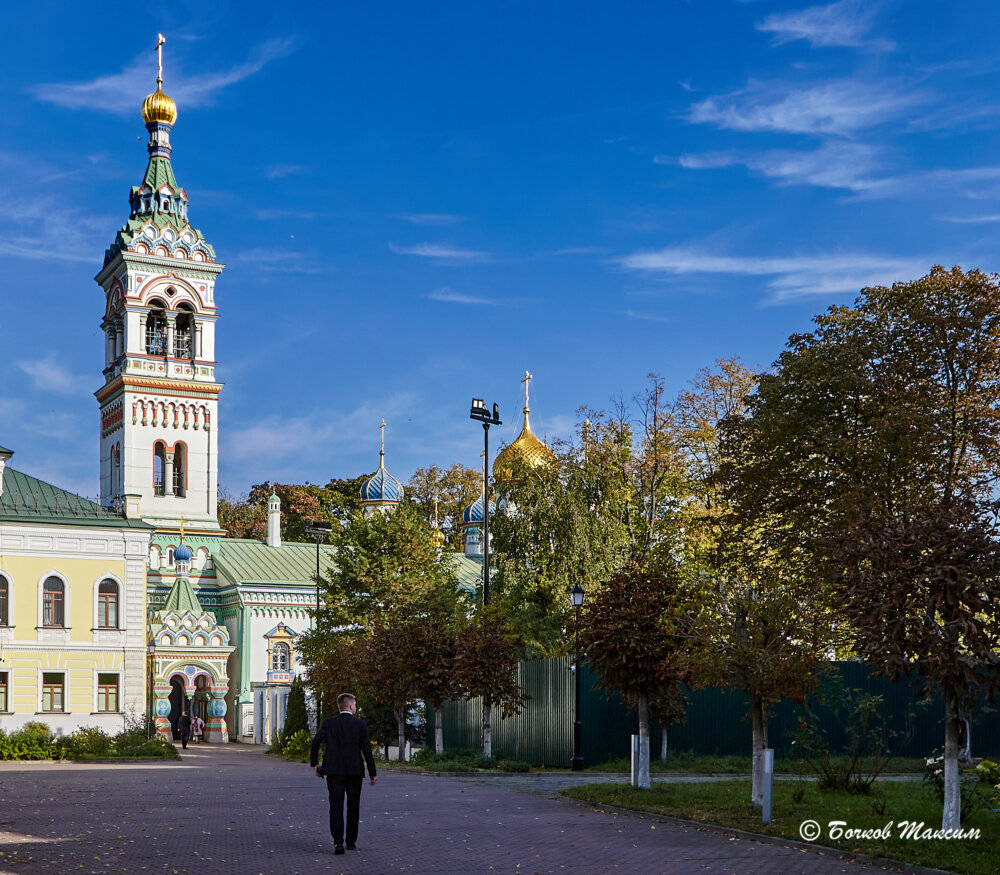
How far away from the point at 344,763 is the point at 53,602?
33.9m

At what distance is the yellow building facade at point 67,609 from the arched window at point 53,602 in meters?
0.03

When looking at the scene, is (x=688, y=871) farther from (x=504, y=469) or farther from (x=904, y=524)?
(x=504, y=469)

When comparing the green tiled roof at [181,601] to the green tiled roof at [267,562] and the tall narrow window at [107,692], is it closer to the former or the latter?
the green tiled roof at [267,562]

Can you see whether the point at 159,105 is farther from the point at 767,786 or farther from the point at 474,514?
the point at 767,786

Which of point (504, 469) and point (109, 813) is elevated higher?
point (504, 469)

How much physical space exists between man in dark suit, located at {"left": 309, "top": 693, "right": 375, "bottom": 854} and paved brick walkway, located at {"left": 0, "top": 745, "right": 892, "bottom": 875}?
0.35 meters

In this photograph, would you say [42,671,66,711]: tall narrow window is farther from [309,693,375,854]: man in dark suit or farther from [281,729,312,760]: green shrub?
[309,693,375,854]: man in dark suit

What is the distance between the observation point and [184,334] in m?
68.2

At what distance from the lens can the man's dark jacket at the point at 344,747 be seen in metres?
13.3

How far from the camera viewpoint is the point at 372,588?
42.6 m

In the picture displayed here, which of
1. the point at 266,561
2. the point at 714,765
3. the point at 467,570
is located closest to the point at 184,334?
the point at 266,561

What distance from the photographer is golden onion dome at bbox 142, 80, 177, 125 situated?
71438 millimetres

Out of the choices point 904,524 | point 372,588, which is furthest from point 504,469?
point 904,524

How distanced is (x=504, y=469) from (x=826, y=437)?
1635cm
